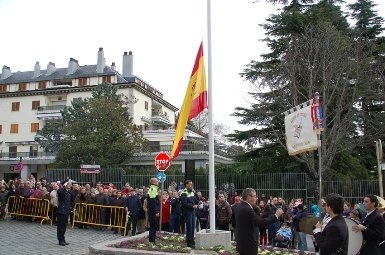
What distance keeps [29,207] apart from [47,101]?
48.4 metres

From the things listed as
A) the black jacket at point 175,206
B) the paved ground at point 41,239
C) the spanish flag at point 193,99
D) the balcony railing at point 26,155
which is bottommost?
the paved ground at point 41,239

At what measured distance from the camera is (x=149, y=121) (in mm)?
63844

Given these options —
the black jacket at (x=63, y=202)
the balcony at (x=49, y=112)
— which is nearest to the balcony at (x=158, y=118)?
the balcony at (x=49, y=112)

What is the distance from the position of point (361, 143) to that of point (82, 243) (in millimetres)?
18779

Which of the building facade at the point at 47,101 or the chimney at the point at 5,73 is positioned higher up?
the chimney at the point at 5,73

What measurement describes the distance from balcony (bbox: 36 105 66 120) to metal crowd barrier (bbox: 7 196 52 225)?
4316 centimetres

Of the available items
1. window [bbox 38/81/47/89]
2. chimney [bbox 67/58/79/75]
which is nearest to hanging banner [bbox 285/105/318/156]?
chimney [bbox 67/58/79/75]

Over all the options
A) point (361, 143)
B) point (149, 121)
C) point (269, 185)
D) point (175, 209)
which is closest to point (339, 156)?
point (361, 143)

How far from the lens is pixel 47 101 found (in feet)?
216

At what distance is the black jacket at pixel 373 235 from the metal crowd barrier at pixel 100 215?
1157cm

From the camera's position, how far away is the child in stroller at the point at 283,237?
47.2 feet

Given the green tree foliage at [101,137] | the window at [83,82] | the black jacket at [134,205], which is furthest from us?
the window at [83,82]

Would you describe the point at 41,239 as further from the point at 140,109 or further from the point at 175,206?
the point at 140,109

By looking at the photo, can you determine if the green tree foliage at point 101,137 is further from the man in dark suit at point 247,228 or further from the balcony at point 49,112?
the man in dark suit at point 247,228
